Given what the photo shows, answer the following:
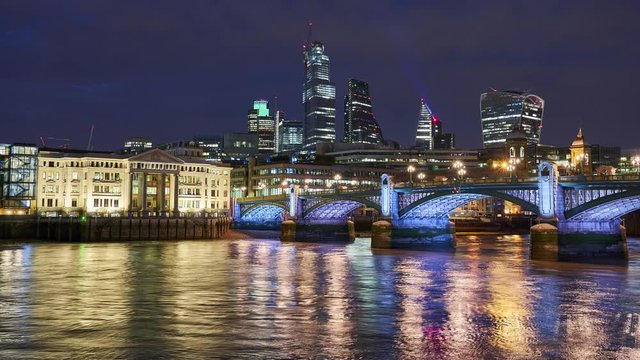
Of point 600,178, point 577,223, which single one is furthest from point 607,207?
point 600,178

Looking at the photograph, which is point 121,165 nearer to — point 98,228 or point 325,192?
point 98,228

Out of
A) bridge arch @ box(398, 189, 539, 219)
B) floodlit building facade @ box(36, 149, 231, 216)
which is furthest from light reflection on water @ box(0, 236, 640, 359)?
floodlit building facade @ box(36, 149, 231, 216)

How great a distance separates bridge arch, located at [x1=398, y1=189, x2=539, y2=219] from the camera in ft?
280

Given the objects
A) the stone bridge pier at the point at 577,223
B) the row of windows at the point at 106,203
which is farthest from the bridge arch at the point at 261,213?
the stone bridge pier at the point at 577,223

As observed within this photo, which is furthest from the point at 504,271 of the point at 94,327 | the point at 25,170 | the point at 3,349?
the point at 25,170

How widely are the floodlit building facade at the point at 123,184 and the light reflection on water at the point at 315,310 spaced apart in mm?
83452

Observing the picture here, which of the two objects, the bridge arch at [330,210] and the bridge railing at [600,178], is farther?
the bridge arch at [330,210]

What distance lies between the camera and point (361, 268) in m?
63.0

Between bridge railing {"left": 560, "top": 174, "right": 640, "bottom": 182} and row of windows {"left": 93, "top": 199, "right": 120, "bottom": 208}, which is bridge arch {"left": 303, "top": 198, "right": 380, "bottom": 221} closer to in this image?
bridge railing {"left": 560, "top": 174, "right": 640, "bottom": 182}

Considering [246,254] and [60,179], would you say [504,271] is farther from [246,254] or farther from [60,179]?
[60,179]

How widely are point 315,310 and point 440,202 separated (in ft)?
201

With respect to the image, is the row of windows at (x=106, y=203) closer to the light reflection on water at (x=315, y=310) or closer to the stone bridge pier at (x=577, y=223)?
the light reflection on water at (x=315, y=310)

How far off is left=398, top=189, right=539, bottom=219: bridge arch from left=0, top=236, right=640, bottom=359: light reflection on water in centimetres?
2030

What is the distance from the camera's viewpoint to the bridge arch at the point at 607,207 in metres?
66.9
